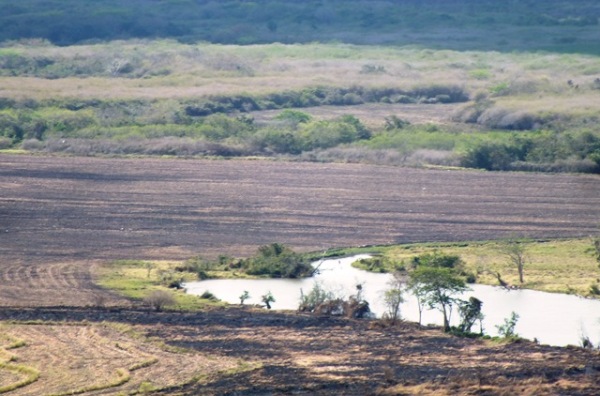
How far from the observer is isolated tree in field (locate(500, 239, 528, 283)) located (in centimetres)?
4703

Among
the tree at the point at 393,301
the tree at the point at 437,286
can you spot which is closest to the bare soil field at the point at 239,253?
the tree at the point at 393,301

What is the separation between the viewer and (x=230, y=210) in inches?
2277

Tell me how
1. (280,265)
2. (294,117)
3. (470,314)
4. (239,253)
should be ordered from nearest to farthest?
(470,314) < (280,265) < (239,253) < (294,117)

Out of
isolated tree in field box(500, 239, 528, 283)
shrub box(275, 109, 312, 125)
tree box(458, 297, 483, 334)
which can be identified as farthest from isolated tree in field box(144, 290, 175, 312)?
shrub box(275, 109, 312, 125)

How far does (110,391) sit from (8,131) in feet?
166

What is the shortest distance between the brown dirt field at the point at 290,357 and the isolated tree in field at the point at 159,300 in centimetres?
A: 88

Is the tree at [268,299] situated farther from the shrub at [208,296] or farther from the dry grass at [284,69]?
the dry grass at [284,69]

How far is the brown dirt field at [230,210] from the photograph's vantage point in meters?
49.8

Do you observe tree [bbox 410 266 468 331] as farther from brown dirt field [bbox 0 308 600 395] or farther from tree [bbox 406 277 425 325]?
brown dirt field [bbox 0 308 600 395]

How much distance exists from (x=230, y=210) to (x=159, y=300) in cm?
1620

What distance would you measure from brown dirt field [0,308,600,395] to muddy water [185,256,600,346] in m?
2.19

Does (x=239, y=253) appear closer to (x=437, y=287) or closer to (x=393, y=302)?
(x=393, y=302)

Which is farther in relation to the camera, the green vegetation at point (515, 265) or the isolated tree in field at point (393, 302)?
the green vegetation at point (515, 265)

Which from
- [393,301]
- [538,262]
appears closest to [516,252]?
[538,262]
